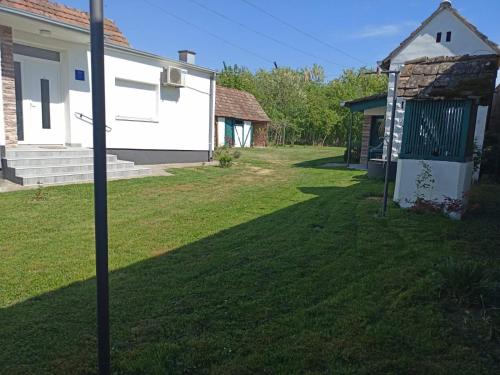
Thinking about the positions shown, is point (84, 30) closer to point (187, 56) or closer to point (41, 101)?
point (41, 101)

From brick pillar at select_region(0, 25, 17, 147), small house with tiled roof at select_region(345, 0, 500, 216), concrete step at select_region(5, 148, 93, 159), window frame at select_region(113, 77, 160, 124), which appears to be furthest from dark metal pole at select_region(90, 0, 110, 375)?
window frame at select_region(113, 77, 160, 124)

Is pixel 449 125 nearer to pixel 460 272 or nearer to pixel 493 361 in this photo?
pixel 460 272

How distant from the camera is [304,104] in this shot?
40.5 m

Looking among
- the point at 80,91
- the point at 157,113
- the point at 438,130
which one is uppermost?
the point at 80,91

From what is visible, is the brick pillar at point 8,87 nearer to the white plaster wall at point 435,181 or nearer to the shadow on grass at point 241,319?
the shadow on grass at point 241,319

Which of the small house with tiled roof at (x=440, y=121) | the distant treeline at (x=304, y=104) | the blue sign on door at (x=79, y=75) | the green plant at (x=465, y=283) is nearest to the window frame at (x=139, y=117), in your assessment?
the blue sign on door at (x=79, y=75)

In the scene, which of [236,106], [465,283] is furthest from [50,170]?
[236,106]

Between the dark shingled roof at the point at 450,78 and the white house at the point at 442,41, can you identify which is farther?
the white house at the point at 442,41

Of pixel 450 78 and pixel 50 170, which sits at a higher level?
pixel 450 78

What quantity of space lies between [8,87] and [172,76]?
5.41 meters

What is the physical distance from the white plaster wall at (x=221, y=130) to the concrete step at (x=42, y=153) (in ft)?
60.6

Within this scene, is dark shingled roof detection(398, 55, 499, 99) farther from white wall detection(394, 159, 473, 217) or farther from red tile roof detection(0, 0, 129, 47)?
red tile roof detection(0, 0, 129, 47)

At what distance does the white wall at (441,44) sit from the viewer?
12.8m

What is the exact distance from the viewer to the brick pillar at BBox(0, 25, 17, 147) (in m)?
9.15
